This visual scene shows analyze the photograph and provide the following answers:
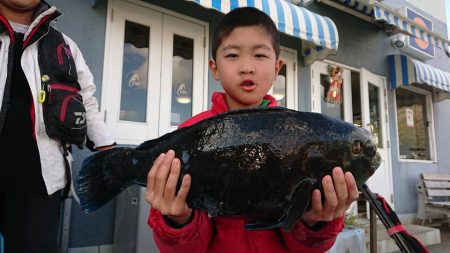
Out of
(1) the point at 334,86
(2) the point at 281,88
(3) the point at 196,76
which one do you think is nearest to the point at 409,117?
(1) the point at 334,86

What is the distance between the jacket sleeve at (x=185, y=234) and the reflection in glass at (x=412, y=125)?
8.24 meters

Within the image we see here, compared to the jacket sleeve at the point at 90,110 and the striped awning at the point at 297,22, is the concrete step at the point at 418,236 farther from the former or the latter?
the jacket sleeve at the point at 90,110

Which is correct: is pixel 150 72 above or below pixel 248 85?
above

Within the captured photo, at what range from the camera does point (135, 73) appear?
459cm

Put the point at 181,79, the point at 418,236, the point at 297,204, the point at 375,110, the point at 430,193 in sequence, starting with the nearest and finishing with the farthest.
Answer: the point at 297,204, the point at 181,79, the point at 418,236, the point at 430,193, the point at 375,110

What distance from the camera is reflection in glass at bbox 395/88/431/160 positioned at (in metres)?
8.53

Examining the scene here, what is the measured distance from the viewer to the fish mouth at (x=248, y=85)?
157 cm

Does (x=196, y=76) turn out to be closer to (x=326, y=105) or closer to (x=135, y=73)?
(x=135, y=73)

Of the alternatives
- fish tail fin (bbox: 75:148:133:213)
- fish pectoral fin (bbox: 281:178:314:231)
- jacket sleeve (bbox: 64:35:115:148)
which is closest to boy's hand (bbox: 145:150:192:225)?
fish tail fin (bbox: 75:148:133:213)

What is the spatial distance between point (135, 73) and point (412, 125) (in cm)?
795

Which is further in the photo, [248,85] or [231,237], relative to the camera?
[248,85]

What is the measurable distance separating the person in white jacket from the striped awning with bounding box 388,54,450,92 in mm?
7966

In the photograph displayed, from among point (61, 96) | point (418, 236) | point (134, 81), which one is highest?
point (134, 81)

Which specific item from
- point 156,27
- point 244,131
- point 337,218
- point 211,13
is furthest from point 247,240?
point 211,13
